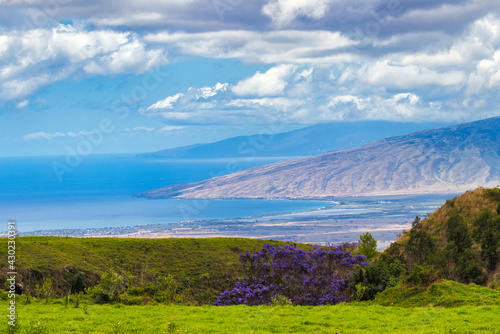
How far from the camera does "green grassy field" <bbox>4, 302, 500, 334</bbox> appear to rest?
16.8m

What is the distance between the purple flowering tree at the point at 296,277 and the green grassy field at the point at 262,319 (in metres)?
4.96

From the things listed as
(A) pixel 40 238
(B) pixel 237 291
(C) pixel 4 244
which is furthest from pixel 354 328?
(A) pixel 40 238

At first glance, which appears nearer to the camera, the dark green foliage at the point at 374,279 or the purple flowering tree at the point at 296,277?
the dark green foliage at the point at 374,279

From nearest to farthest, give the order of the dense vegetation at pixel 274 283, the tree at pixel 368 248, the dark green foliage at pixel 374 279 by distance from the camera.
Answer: the dense vegetation at pixel 274 283 → the dark green foliage at pixel 374 279 → the tree at pixel 368 248

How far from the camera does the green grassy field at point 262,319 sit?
1677cm

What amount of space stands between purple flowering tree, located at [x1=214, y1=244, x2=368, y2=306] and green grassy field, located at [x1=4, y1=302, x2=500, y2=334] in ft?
16.3

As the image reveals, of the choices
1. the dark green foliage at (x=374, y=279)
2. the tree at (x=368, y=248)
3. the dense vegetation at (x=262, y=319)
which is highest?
the tree at (x=368, y=248)

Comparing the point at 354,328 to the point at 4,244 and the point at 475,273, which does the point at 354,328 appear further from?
the point at 4,244

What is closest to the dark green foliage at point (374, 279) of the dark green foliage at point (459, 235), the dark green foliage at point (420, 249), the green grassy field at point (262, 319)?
the green grassy field at point (262, 319)

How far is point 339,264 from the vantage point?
28781 mm

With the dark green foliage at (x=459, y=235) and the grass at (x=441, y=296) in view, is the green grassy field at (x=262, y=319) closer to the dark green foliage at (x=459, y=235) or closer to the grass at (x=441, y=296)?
the grass at (x=441, y=296)

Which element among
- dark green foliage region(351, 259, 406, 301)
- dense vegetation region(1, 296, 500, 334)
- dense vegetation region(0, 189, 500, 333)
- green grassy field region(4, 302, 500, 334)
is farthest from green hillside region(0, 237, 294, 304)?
dark green foliage region(351, 259, 406, 301)

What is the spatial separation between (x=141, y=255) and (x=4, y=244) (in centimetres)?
898

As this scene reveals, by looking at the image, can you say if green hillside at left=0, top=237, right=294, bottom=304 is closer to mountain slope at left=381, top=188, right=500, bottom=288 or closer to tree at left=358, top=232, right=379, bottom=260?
tree at left=358, top=232, right=379, bottom=260
